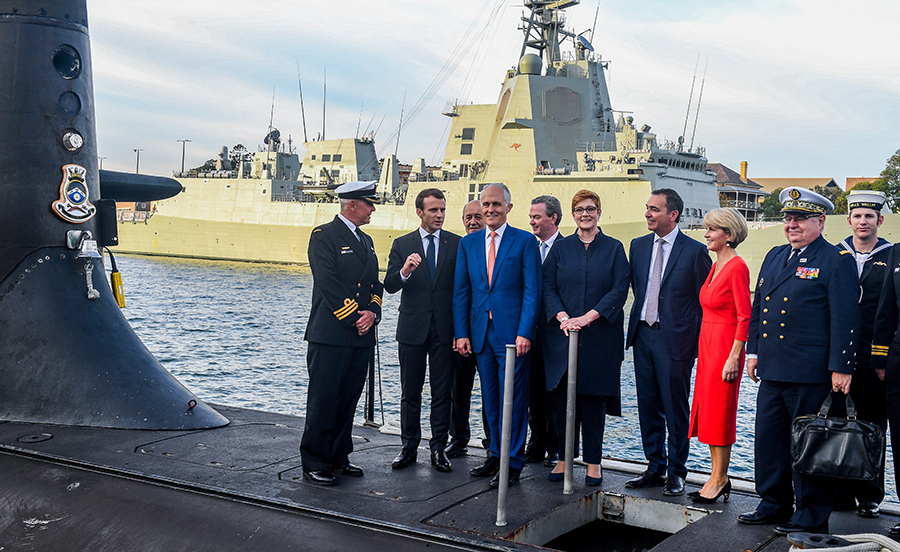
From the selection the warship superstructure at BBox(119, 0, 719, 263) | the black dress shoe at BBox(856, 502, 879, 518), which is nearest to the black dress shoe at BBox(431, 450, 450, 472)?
the black dress shoe at BBox(856, 502, 879, 518)

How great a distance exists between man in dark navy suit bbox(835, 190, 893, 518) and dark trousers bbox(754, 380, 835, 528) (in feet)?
1.65

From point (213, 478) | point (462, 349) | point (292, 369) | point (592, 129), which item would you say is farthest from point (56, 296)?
point (592, 129)

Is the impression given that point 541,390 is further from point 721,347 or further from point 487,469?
point 721,347

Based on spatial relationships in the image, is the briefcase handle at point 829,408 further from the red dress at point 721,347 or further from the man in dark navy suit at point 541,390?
the man in dark navy suit at point 541,390

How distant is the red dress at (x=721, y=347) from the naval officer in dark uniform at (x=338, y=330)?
6.61 ft

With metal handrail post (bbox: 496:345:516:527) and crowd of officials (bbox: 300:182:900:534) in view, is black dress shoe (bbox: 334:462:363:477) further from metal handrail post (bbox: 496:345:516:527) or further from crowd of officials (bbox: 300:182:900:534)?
metal handrail post (bbox: 496:345:516:527)

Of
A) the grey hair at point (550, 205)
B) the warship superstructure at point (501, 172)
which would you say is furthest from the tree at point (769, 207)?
the grey hair at point (550, 205)

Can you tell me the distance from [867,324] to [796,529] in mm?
1431

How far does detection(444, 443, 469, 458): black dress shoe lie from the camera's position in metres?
5.28

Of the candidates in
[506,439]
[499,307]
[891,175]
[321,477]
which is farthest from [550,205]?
[891,175]

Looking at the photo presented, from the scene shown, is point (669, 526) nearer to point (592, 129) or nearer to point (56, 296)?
point (56, 296)

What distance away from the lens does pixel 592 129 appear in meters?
36.7

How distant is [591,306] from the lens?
15.4ft

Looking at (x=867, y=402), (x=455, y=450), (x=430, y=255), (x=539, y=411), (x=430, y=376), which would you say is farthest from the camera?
(x=539, y=411)
